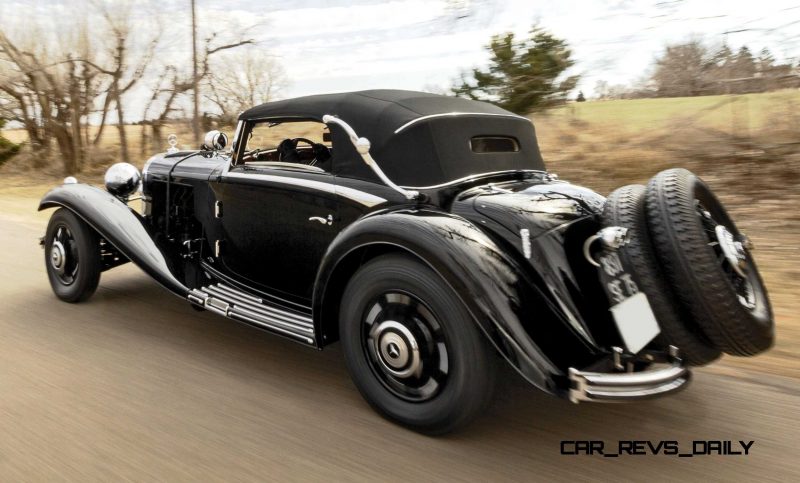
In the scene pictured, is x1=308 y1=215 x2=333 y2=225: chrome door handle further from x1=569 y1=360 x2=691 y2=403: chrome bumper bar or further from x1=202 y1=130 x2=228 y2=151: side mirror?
x1=202 y1=130 x2=228 y2=151: side mirror

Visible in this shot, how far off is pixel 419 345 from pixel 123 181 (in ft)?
11.4

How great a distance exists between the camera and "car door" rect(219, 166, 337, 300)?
132 inches

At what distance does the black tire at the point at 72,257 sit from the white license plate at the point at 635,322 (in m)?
3.72

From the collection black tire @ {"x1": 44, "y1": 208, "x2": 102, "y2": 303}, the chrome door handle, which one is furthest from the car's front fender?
black tire @ {"x1": 44, "y1": 208, "x2": 102, "y2": 303}

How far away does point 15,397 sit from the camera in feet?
10.1

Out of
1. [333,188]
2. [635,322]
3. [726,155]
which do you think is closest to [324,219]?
[333,188]

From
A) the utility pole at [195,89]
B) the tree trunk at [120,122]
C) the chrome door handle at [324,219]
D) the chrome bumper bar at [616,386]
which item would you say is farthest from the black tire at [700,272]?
the tree trunk at [120,122]

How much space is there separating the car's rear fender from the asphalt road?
1.39 ft

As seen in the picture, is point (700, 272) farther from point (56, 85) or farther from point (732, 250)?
point (56, 85)

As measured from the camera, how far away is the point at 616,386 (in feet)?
7.70

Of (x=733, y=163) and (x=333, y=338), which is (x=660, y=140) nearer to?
(x=733, y=163)

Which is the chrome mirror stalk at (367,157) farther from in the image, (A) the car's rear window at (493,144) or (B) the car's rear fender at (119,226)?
(B) the car's rear fender at (119,226)

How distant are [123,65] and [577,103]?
13.6 meters

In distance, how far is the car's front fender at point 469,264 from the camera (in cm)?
242
